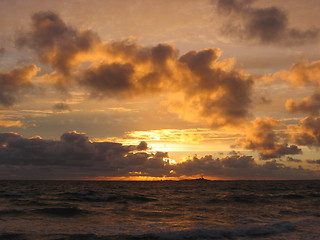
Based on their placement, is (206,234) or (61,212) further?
(61,212)

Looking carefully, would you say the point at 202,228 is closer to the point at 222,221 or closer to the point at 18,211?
the point at 222,221

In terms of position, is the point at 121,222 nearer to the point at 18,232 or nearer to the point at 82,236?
the point at 82,236

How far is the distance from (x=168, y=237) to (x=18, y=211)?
24679 mm

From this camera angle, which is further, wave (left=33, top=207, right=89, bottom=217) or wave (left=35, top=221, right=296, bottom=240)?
wave (left=33, top=207, right=89, bottom=217)

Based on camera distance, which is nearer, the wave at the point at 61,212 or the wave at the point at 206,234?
the wave at the point at 206,234

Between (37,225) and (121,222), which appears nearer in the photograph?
(37,225)

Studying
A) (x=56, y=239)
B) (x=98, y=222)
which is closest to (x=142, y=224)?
(x=98, y=222)

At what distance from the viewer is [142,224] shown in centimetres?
3162

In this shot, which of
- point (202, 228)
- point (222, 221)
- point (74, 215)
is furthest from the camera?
point (74, 215)

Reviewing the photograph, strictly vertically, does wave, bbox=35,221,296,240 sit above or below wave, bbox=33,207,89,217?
above

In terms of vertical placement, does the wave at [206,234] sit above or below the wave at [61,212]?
above

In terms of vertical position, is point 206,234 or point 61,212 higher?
point 206,234

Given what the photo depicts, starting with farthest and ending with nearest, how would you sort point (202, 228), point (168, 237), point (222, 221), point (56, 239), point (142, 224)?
1. point (222, 221)
2. point (142, 224)
3. point (202, 228)
4. point (168, 237)
5. point (56, 239)

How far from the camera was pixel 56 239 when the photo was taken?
78.2 feet
